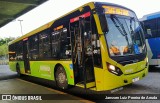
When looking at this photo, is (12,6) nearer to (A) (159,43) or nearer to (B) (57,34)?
(B) (57,34)

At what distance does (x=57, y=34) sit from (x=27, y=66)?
539 centimetres

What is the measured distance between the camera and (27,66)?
13.8m

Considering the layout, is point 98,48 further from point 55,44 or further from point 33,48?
point 33,48

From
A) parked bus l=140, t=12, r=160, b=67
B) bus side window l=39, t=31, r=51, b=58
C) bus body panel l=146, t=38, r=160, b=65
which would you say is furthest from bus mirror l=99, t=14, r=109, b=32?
bus body panel l=146, t=38, r=160, b=65

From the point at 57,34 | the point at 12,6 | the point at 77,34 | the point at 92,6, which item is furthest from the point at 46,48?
the point at 12,6

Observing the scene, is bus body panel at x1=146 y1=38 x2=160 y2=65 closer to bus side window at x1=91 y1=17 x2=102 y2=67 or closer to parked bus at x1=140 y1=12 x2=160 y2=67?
parked bus at x1=140 y1=12 x2=160 y2=67

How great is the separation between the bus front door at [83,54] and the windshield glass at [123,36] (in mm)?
685

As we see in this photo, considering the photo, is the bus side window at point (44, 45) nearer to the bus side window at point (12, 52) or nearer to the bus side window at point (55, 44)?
the bus side window at point (55, 44)

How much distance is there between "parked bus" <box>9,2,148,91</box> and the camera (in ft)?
21.4

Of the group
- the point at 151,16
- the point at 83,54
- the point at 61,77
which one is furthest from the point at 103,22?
the point at 151,16

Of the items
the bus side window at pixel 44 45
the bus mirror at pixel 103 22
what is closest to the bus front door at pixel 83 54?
the bus mirror at pixel 103 22

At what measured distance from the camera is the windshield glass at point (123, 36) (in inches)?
265

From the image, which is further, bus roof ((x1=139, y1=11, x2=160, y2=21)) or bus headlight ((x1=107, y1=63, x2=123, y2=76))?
bus roof ((x1=139, y1=11, x2=160, y2=21))

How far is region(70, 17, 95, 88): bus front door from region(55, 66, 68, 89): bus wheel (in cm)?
100
